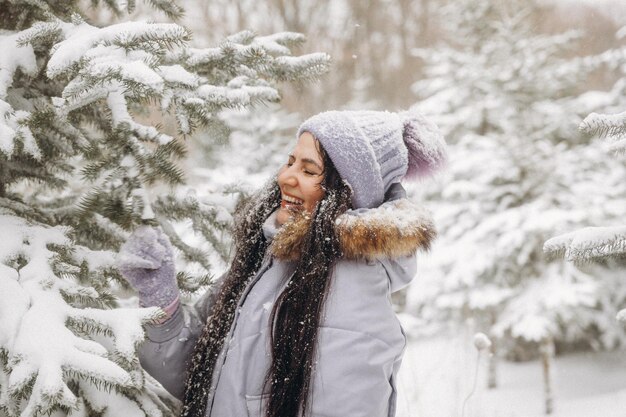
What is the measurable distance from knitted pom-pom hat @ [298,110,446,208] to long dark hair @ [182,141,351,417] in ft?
0.18

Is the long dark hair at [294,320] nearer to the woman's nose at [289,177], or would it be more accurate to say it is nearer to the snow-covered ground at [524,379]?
the woman's nose at [289,177]

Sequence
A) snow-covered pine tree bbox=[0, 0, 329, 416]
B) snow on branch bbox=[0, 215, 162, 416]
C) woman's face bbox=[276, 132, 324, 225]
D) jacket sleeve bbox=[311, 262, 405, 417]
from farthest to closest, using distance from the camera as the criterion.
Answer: woman's face bbox=[276, 132, 324, 225] → jacket sleeve bbox=[311, 262, 405, 417] → snow-covered pine tree bbox=[0, 0, 329, 416] → snow on branch bbox=[0, 215, 162, 416]

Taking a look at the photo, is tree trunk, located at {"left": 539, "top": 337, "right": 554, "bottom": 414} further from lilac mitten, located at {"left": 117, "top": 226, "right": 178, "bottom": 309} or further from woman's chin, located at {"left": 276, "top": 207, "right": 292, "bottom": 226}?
lilac mitten, located at {"left": 117, "top": 226, "right": 178, "bottom": 309}

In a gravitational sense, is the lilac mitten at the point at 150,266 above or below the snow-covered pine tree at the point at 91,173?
below

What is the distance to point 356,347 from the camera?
167cm

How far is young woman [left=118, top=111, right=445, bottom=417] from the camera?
5.58 ft

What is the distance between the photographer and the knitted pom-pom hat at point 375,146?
190 cm

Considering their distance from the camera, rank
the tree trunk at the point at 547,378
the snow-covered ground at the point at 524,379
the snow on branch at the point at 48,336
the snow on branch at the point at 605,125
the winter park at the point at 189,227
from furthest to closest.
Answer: the tree trunk at the point at 547,378, the snow-covered ground at the point at 524,379, the snow on branch at the point at 605,125, the winter park at the point at 189,227, the snow on branch at the point at 48,336

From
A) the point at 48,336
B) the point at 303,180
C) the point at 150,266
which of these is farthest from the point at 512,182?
the point at 48,336

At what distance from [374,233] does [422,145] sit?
55cm

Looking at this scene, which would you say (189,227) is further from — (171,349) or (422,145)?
(422,145)

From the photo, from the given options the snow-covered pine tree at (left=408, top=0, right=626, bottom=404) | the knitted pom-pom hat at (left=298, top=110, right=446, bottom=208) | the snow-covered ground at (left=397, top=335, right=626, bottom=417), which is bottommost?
the snow-covered ground at (left=397, top=335, right=626, bottom=417)

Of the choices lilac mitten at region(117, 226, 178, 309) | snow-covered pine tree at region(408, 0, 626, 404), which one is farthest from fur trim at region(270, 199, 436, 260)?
snow-covered pine tree at region(408, 0, 626, 404)

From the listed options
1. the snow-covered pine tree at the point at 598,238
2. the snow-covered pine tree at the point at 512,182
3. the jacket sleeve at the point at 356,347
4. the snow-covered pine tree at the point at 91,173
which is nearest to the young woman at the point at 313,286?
the jacket sleeve at the point at 356,347
